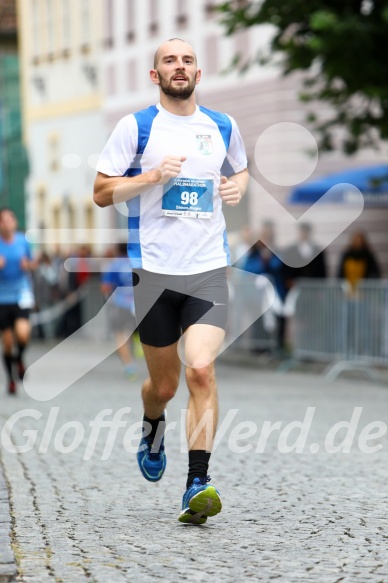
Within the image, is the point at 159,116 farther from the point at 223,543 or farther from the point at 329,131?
the point at 329,131

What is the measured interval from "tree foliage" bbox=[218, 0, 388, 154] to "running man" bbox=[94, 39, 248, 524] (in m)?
11.0

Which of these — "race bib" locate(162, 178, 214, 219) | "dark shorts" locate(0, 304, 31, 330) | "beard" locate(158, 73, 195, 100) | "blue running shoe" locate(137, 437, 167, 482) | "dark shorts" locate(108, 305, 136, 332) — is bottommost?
"dark shorts" locate(108, 305, 136, 332)

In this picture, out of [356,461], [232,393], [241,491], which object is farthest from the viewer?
[232,393]

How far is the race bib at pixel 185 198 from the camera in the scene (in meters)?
7.63

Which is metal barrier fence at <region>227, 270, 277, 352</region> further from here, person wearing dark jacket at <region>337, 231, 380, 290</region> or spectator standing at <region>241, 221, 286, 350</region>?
person wearing dark jacket at <region>337, 231, 380, 290</region>

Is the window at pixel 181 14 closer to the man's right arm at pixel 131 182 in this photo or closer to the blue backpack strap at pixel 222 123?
the blue backpack strap at pixel 222 123

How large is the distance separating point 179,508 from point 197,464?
2.39 feet

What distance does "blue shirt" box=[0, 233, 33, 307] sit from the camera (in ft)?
54.4

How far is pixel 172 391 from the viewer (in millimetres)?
7973

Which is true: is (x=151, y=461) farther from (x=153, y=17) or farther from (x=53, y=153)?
(x=53, y=153)

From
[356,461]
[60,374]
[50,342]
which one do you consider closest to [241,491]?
[356,461]

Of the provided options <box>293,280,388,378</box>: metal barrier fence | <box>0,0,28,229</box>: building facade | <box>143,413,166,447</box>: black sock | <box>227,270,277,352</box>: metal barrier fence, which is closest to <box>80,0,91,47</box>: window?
<box>0,0,28,229</box>: building facade

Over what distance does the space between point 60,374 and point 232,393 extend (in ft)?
13.0

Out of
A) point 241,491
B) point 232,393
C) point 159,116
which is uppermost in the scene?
point 159,116
